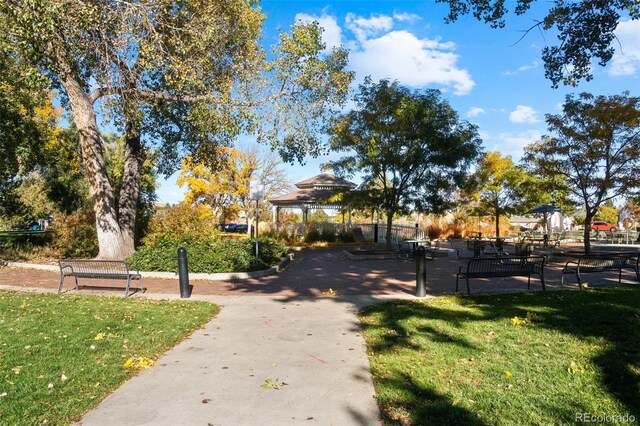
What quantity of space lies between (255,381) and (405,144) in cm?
1543

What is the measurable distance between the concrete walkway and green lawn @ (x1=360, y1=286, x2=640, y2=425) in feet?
1.02

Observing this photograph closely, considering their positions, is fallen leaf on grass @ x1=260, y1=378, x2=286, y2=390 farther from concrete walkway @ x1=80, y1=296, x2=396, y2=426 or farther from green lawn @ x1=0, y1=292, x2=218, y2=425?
green lawn @ x1=0, y1=292, x2=218, y2=425

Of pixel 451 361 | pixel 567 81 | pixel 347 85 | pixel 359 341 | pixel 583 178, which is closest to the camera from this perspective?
pixel 451 361

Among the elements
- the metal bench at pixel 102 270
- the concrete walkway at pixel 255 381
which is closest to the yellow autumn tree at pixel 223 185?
the metal bench at pixel 102 270

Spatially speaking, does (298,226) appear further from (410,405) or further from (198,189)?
(410,405)

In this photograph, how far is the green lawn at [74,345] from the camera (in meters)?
3.68

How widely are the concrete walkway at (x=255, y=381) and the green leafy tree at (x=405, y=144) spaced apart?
12.5 meters

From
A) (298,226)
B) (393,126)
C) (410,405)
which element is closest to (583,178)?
(393,126)

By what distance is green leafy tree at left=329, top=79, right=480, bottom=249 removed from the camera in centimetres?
1800

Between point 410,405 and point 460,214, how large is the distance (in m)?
34.4

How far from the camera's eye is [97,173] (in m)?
13.4

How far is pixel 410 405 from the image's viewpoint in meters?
3.61

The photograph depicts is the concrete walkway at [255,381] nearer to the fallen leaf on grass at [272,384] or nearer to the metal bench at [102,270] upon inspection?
the fallen leaf on grass at [272,384]

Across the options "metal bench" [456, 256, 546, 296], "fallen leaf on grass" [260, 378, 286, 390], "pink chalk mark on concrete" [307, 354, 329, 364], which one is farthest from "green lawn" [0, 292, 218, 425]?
"metal bench" [456, 256, 546, 296]
